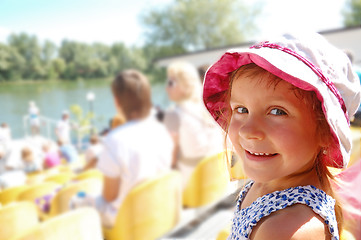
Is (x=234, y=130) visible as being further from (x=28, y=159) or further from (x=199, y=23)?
(x=199, y=23)

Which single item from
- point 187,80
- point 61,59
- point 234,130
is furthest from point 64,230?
point 61,59

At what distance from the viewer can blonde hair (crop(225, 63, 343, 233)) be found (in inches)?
21.5

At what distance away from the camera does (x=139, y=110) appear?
1696 millimetres

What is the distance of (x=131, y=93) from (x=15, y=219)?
0.88m

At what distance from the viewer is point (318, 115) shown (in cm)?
55

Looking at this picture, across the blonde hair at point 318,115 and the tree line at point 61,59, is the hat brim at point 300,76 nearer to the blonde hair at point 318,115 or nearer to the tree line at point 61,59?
the blonde hair at point 318,115

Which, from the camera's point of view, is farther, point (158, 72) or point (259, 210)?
point (158, 72)

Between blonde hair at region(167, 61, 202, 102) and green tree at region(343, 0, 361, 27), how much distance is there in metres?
30.2

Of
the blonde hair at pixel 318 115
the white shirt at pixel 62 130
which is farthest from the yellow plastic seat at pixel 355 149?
the white shirt at pixel 62 130

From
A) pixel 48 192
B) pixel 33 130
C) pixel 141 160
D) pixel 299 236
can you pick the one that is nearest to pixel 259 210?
pixel 299 236

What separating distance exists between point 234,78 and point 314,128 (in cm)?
17

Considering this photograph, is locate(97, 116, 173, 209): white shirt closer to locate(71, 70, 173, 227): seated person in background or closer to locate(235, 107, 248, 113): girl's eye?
locate(71, 70, 173, 227): seated person in background

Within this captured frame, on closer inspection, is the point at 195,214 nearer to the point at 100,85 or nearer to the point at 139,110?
the point at 139,110

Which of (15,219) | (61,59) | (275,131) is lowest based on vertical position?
(61,59)
